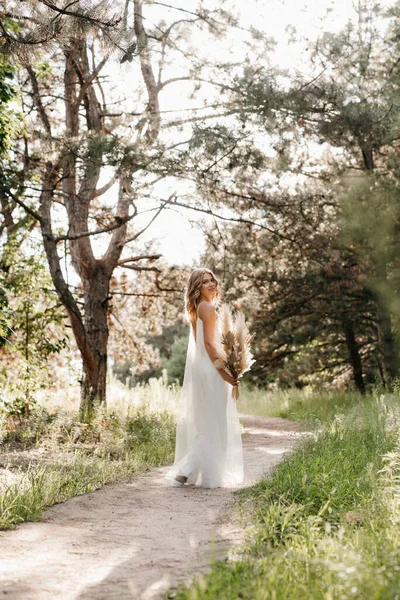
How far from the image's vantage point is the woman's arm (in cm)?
674

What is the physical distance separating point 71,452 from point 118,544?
4113 millimetres

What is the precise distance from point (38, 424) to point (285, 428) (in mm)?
5154

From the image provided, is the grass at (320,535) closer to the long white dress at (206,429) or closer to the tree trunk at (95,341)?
the long white dress at (206,429)

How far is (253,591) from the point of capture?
3.10m

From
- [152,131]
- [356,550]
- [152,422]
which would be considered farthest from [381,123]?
[356,550]

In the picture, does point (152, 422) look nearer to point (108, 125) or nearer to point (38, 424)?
point (38, 424)

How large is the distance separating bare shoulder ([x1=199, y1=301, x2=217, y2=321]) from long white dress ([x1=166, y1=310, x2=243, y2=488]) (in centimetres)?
9

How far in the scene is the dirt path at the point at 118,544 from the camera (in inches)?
133

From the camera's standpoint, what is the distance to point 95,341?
1119 cm

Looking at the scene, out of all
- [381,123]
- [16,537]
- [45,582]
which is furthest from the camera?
[381,123]

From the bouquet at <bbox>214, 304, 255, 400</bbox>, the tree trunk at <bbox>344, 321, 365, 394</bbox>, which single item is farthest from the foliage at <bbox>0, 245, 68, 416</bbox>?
the tree trunk at <bbox>344, 321, 365, 394</bbox>

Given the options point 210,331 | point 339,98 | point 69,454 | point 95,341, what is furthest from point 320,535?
point 339,98

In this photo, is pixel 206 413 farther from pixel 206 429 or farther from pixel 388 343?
pixel 388 343

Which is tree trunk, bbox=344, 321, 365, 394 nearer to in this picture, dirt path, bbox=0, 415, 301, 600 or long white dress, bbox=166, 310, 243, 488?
long white dress, bbox=166, 310, 243, 488
